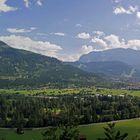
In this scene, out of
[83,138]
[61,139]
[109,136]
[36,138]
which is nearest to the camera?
[109,136]

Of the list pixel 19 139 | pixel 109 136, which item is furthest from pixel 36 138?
pixel 109 136

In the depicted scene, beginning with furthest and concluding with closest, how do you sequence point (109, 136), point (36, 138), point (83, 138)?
point (36, 138), point (83, 138), point (109, 136)

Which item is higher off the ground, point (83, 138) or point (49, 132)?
point (49, 132)

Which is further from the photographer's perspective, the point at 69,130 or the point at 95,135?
the point at 95,135

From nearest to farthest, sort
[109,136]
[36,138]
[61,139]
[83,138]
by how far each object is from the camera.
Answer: [109,136]
[61,139]
[83,138]
[36,138]

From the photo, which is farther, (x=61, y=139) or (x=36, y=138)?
(x=36, y=138)

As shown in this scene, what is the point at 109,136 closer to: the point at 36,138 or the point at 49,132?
the point at 49,132

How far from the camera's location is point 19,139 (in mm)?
198250

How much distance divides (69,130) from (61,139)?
4.68 metres

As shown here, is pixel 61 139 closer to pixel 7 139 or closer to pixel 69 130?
pixel 69 130

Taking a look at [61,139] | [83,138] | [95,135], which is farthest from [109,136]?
[95,135]

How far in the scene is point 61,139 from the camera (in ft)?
269

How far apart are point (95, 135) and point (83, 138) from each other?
22.7m

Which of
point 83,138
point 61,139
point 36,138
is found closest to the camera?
point 61,139
